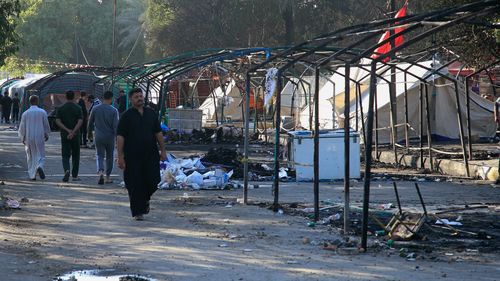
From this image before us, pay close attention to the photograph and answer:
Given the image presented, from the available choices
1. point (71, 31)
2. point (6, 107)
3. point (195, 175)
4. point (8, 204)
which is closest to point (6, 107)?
point (6, 107)

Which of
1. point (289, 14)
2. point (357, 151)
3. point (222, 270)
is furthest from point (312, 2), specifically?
point (222, 270)

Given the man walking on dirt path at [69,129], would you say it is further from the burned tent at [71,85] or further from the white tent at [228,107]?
the burned tent at [71,85]

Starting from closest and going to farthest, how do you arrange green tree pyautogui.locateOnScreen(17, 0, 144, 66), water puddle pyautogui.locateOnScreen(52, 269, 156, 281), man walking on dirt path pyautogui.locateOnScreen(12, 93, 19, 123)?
water puddle pyautogui.locateOnScreen(52, 269, 156, 281) < man walking on dirt path pyautogui.locateOnScreen(12, 93, 19, 123) < green tree pyautogui.locateOnScreen(17, 0, 144, 66)

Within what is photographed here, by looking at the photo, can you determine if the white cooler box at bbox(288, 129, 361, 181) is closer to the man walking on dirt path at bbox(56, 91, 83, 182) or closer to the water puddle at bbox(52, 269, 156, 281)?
the man walking on dirt path at bbox(56, 91, 83, 182)

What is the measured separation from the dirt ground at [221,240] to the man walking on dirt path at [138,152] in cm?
48

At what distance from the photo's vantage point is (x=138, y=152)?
1347cm

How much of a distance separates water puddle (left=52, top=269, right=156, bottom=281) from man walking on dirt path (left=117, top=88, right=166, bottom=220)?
3.97m

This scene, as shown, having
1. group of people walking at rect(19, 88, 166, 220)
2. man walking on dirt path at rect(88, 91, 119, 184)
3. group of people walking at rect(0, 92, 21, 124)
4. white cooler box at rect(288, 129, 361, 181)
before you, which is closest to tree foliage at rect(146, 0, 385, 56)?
group of people walking at rect(0, 92, 21, 124)

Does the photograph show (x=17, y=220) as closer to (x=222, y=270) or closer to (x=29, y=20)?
(x=222, y=270)

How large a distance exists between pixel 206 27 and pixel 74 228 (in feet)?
155

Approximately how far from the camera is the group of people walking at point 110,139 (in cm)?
1346

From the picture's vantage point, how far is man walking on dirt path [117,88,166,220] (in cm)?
1341

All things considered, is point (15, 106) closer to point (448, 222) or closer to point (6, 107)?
point (6, 107)

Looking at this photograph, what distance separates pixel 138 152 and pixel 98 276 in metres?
4.42
